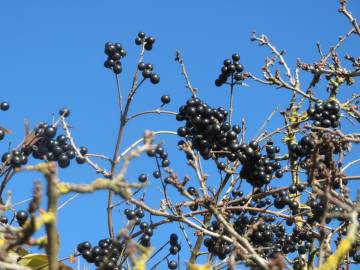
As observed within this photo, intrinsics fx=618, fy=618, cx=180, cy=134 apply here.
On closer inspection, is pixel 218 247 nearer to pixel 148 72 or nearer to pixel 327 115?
pixel 327 115

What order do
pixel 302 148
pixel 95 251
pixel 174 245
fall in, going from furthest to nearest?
1. pixel 174 245
2. pixel 95 251
3. pixel 302 148

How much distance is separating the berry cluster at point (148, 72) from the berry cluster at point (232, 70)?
51 cm

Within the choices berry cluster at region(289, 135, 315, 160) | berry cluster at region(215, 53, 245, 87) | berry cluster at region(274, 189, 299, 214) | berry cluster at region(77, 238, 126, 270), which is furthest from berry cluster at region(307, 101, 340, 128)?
berry cluster at region(77, 238, 126, 270)

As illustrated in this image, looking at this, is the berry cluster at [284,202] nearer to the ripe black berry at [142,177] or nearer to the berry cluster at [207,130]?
the berry cluster at [207,130]

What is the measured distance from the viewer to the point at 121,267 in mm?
3975

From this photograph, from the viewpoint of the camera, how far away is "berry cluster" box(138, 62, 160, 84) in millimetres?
5008

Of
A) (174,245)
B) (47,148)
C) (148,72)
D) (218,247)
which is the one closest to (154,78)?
(148,72)

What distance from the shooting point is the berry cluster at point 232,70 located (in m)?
5.07

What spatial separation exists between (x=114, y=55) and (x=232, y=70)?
0.99 metres

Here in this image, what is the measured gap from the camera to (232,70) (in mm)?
5066

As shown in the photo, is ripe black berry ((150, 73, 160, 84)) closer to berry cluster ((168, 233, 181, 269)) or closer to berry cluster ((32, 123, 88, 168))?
berry cluster ((32, 123, 88, 168))

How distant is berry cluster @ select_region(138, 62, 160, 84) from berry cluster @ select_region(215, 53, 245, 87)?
1.68 feet

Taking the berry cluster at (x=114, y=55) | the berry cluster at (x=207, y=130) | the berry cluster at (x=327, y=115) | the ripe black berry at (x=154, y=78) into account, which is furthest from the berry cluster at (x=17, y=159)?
the berry cluster at (x=327, y=115)

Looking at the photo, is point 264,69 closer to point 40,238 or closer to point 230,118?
point 230,118
